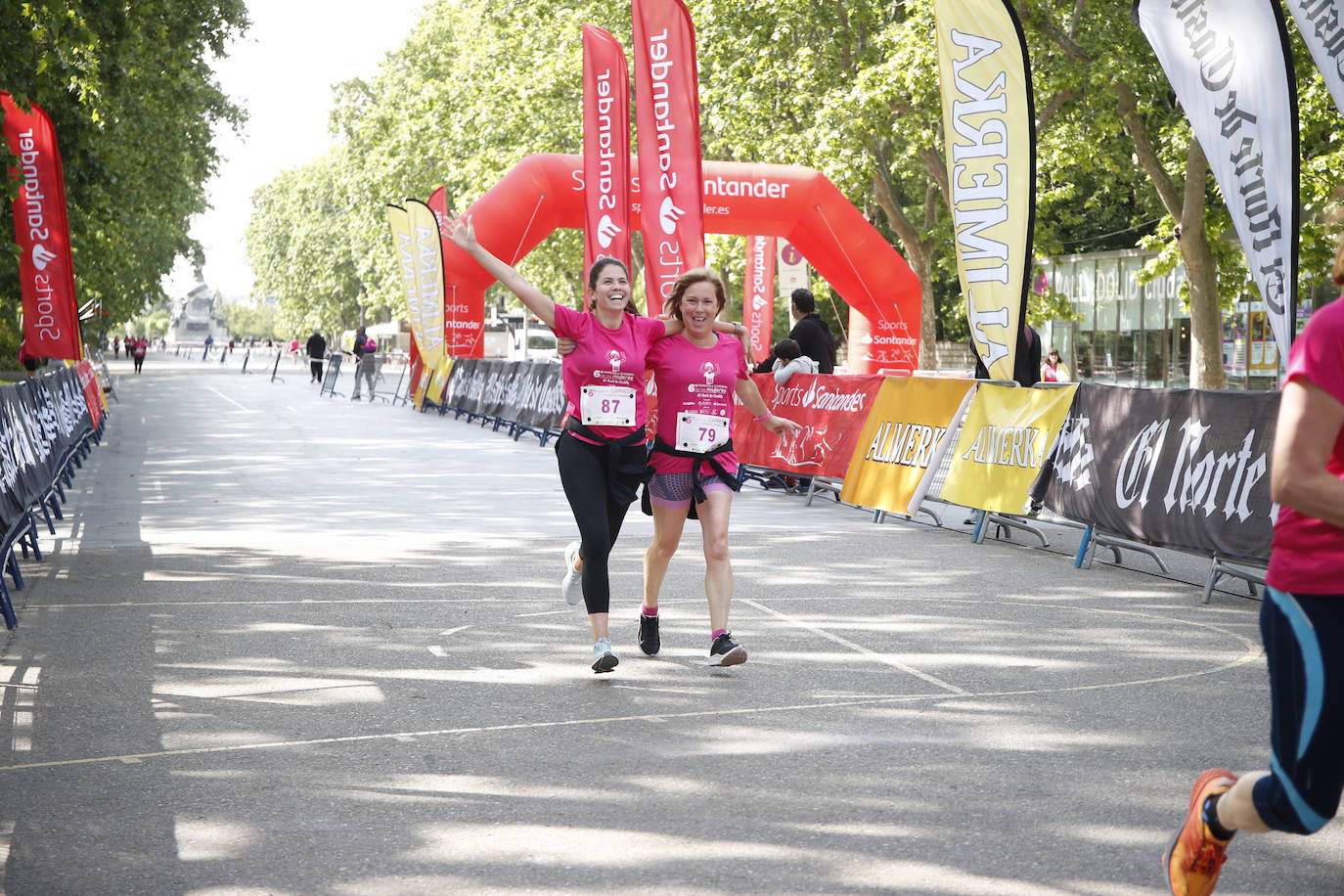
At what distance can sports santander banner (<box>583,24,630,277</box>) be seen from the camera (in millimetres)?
18484

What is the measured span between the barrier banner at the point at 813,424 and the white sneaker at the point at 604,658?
7.80 meters

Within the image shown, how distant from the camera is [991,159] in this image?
509 inches

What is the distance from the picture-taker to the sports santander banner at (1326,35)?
30.1 feet

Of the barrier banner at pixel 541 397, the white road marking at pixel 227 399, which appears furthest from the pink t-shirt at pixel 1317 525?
the white road marking at pixel 227 399

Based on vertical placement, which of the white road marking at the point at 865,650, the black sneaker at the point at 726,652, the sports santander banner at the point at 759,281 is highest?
the sports santander banner at the point at 759,281

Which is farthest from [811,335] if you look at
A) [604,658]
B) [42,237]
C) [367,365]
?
[367,365]

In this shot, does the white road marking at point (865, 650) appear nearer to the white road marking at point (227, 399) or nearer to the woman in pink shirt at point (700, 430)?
the woman in pink shirt at point (700, 430)

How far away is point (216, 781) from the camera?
5.28 m

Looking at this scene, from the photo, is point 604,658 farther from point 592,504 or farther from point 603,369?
point 603,369

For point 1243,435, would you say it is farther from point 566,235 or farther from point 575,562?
point 566,235

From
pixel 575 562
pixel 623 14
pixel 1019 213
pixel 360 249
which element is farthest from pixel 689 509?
pixel 360 249

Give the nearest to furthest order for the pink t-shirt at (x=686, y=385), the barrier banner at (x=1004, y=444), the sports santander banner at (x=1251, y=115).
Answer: the pink t-shirt at (x=686, y=385)
the sports santander banner at (x=1251, y=115)
the barrier banner at (x=1004, y=444)

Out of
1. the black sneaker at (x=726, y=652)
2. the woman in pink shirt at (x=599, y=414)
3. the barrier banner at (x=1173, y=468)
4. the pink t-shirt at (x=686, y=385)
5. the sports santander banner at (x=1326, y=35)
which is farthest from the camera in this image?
the sports santander banner at (x=1326, y=35)

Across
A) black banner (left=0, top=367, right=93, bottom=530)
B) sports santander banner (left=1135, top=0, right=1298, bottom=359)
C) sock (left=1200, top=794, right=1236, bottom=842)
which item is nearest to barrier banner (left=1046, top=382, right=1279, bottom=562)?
sports santander banner (left=1135, top=0, right=1298, bottom=359)
